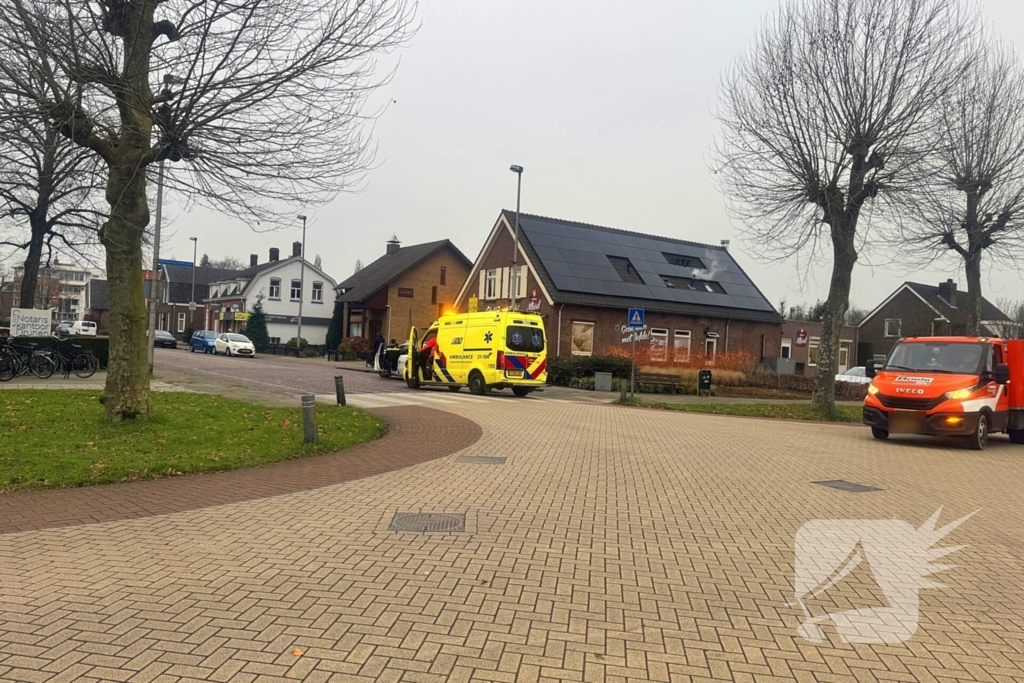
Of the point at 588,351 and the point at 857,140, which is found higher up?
the point at 857,140

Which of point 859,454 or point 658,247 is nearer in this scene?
point 859,454

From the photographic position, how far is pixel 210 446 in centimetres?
1057

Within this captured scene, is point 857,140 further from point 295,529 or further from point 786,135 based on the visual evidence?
point 295,529

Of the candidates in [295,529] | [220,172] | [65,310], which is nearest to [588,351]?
[220,172]

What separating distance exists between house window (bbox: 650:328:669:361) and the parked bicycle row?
23307 mm

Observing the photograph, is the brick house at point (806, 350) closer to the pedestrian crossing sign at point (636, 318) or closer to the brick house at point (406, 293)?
the pedestrian crossing sign at point (636, 318)

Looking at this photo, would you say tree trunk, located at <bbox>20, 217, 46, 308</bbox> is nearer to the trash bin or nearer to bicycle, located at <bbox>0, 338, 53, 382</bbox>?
bicycle, located at <bbox>0, 338, 53, 382</bbox>

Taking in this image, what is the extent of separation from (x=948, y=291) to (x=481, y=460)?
62675mm

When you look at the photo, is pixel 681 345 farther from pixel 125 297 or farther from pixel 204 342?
pixel 204 342

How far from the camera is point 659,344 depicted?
3744 cm

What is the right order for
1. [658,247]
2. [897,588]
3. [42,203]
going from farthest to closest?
[658,247], [42,203], [897,588]

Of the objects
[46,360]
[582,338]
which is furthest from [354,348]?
[46,360]

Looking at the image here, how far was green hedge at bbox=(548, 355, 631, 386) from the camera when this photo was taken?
29.5 meters

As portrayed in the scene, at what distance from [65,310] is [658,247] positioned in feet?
332
